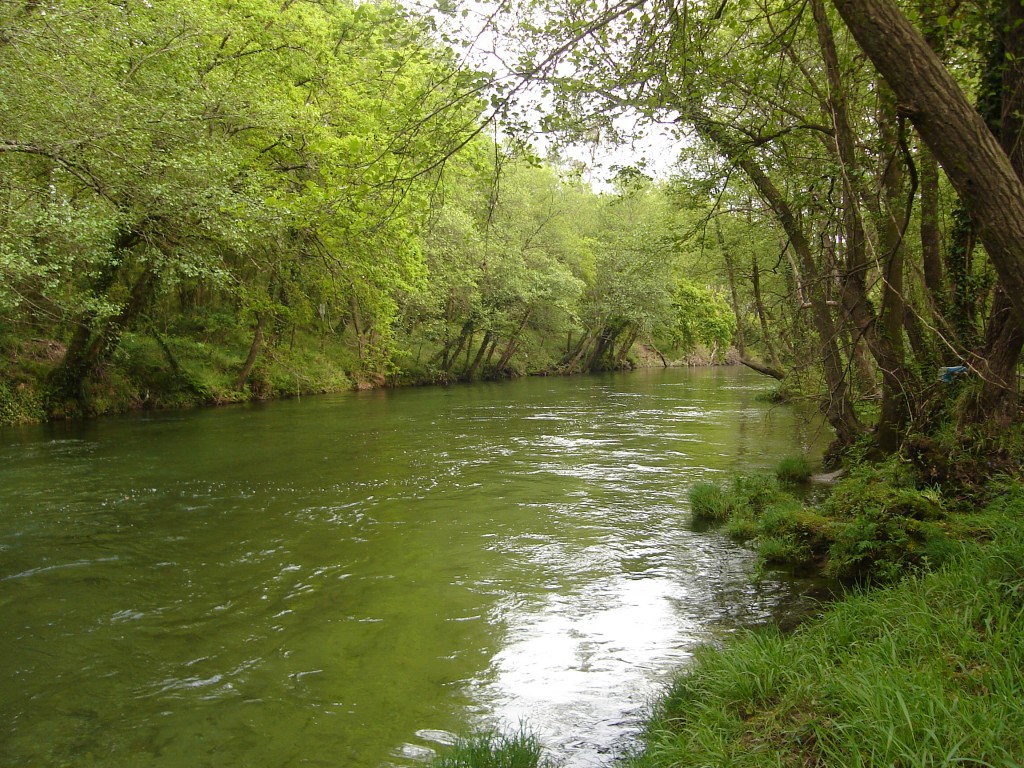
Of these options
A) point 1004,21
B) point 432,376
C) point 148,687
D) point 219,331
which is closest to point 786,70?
point 1004,21

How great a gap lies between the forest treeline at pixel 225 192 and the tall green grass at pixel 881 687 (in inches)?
180

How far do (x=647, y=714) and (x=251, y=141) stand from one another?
16.2m

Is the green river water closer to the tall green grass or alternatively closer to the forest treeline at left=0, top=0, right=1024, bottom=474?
the tall green grass

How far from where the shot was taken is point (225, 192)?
1203 cm

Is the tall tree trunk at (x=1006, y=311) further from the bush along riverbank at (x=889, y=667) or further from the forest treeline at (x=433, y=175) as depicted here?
the bush along riverbank at (x=889, y=667)

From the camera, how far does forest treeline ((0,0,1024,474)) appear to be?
236 inches

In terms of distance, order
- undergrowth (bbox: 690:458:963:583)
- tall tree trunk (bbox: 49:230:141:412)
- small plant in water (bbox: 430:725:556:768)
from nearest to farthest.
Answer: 1. small plant in water (bbox: 430:725:556:768)
2. undergrowth (bbox: 690:458:963:583)
3. tall tree trunk (bbox: 49:230:141:412)

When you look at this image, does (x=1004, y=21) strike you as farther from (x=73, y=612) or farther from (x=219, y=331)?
(x=219, y=331)

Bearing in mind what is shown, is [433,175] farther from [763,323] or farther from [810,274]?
[763,323]

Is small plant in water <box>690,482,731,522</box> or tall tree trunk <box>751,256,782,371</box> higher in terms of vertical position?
tall tree trunk <box>751,256,782,371</box>

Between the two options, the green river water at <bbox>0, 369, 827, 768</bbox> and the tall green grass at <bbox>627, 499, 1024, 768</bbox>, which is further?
the green river water at <bbox>0, 369, 827, 768</bbox>

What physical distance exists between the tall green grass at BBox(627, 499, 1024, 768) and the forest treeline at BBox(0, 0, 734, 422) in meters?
4.57

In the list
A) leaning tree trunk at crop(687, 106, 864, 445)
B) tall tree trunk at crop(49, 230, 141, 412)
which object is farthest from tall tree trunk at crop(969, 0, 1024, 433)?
tall tree trunk at crop(49, 230, 141, 412)

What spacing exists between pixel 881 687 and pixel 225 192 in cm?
1225
